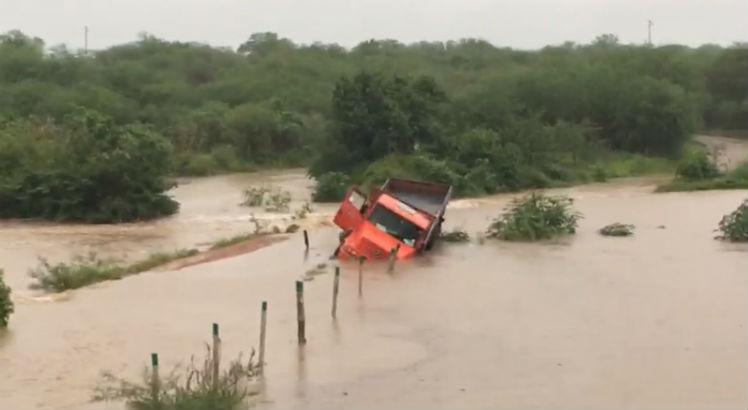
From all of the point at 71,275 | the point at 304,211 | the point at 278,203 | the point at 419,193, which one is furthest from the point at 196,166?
the point at 71,275

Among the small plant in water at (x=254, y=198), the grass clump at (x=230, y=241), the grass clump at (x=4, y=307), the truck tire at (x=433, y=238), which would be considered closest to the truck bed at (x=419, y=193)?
the truck tire at (x=433, y=238)

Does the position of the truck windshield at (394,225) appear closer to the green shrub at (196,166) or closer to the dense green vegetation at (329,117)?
the dense green vegetation at (329,117)

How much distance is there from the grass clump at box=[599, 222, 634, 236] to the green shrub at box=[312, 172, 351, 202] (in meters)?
10.8

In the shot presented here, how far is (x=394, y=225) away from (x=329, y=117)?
20391 millimetres

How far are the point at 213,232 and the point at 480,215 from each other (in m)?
7.78

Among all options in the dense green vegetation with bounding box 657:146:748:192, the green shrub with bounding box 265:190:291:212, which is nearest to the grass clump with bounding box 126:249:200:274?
the green shrub with bounding box 265:190:291:212

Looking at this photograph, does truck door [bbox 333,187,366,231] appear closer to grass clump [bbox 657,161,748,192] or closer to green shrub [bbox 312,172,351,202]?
green shrub [bbox 312,172,351,202]

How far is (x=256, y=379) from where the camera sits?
13008 millimetres

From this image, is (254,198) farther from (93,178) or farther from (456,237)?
(456,237)

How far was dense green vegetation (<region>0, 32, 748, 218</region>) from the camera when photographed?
3194 centimetres

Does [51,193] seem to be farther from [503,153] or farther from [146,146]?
[503,153]

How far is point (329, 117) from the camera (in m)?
43.8

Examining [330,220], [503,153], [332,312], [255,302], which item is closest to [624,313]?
[332,312]

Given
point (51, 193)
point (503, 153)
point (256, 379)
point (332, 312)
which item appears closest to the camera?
point (256, 379)
